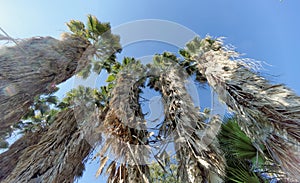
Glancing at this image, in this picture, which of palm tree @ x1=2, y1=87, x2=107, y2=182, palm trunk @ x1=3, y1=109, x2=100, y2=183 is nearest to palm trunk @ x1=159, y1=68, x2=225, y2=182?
palm tree @ x1=2, y1=87, x2=107, y2=182

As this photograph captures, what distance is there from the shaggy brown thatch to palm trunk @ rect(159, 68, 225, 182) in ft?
10.6

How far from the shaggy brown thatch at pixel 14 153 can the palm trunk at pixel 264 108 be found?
4.29 meters

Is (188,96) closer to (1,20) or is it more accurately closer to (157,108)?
(157,108)

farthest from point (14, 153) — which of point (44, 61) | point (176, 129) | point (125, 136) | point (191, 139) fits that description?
point (191, 139)

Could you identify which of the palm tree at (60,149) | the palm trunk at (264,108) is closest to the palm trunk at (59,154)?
the palm tree at (60,149)

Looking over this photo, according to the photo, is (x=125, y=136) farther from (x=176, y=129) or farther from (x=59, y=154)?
(x=59, y=154)

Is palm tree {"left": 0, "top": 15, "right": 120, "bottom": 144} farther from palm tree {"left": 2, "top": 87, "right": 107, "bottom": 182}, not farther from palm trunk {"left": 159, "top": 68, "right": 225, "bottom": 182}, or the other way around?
palm trunk {"left": 159, "top": 68, "right": 225, "bottom": 182}

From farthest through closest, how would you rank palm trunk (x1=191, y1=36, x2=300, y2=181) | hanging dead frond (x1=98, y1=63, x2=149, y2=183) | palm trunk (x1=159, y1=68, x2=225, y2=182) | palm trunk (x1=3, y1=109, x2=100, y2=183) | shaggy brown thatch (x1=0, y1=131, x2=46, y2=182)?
shaggy brown thatch (x1=0, y1=131, x2=46, y2=182)
hanging dead frond (x1=98, y1=63, x2=149, y2=183)
palm trunk (x1=159, y1=68, x2=225, y2=182)
palm trunk (x1=3, y1=109, x2=100, y2=183)
palm trunk (x1=191, y1=36, x2=300, y2=181)

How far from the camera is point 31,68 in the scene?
3773 millimetres

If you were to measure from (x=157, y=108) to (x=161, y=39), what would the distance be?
2088 mm

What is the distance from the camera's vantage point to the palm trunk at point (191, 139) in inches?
133

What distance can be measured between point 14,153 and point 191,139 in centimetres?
382

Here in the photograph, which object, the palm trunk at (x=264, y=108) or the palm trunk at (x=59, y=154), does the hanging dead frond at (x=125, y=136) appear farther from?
the palm trunk at (x=264, y=108)

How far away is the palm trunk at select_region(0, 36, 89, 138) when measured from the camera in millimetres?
3408
